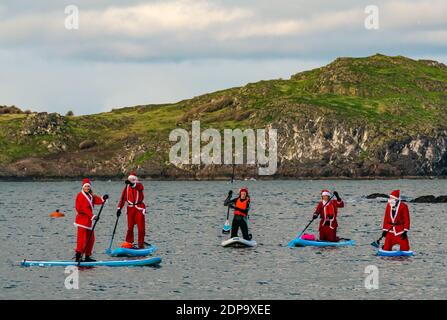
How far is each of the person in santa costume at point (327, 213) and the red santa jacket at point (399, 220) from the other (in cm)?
413

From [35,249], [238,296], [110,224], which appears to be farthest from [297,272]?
[110,224]

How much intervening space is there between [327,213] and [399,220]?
5793mm

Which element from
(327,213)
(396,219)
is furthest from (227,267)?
(396,219)

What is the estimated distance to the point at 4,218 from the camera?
92250 millimetres

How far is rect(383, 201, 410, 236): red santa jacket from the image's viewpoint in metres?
49.9

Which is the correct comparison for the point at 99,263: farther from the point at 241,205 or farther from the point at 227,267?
the point at 241,205

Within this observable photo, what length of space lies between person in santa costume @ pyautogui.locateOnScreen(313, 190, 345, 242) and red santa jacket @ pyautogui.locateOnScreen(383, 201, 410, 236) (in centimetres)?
413

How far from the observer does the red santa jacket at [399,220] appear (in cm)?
4991

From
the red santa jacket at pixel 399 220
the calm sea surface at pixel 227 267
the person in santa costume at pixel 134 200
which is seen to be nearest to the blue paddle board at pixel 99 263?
the calm sea surface at pixel 227 267

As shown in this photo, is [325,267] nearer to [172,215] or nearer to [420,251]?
[420,251]

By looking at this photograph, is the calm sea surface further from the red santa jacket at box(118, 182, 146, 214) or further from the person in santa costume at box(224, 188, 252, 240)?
the red santa jacket at box(118, 182, 146, 214)

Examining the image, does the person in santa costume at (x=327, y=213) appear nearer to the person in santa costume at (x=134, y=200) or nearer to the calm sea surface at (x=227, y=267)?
the calm sea surface at (x=227, y=267)

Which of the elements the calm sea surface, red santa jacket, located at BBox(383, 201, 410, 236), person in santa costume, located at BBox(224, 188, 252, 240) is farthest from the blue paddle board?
red santa jacket, located at BBox(383, 201, 410, 236)

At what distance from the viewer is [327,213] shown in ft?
180
